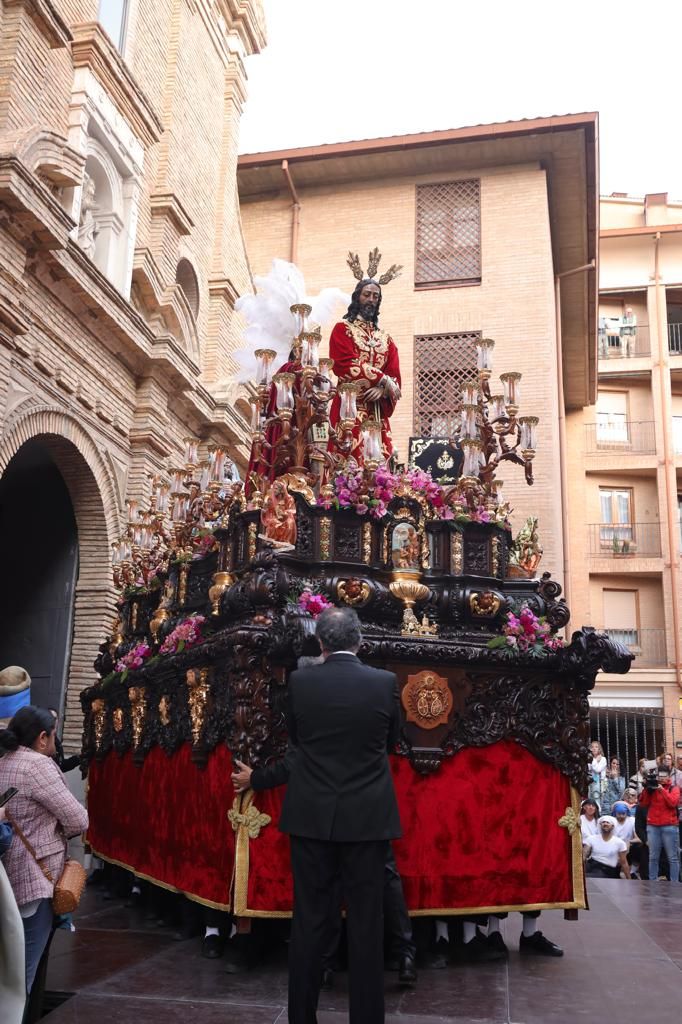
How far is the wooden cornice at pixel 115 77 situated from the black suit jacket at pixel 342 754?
35.6ft

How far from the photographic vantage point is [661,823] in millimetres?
11953

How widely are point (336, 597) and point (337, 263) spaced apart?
45.5 ft

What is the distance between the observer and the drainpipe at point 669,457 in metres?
23.8

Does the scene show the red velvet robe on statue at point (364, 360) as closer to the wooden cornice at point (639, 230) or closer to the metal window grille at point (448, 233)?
the metal window grille at point (448, 233)

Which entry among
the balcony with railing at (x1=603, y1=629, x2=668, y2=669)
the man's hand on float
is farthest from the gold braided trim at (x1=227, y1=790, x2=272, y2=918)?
the balcony with railing at (x1=603, y1=629, x2=668, y2=669)

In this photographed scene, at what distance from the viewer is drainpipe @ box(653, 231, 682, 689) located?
23.8 m

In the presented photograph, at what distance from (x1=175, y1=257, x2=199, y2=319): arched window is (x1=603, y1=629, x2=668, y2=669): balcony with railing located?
1397cm

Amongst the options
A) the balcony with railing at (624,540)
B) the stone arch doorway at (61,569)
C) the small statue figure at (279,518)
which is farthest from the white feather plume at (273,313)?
the balcony with railing at (624,540)

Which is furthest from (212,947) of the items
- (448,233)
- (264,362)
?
(448,233)

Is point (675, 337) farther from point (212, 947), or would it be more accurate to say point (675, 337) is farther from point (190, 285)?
point (212, 947)

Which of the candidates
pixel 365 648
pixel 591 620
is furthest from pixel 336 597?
pixel 591 620

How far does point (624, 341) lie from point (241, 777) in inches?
957

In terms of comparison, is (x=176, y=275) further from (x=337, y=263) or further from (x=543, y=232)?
(x=543, y=232)

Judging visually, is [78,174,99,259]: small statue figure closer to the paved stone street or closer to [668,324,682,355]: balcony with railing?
the paved stone street
